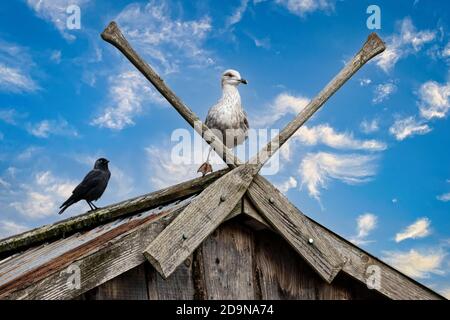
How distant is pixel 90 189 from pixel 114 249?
21.0 ft

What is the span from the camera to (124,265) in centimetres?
347

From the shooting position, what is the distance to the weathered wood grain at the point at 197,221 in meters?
3.46

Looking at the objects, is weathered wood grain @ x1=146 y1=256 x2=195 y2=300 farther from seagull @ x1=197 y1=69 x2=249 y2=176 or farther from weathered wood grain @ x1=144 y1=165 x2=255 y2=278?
seagull @ x1=197 y1=69 x2=249 y2=176

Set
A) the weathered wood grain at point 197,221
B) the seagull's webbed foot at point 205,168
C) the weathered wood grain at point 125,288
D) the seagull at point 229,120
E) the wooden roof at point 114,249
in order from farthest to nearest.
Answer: the seagull at point 229,120
the seagull's webbed foot at point 205,168
the weathered wood grain at point 125,288
the weathered wood grain at point 197,221
the wooden roof at point 114,249

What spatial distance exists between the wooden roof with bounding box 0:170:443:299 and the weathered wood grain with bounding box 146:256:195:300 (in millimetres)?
299

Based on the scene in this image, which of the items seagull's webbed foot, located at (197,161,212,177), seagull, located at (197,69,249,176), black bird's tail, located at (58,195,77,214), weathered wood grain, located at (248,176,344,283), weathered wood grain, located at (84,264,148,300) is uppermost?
seagull, located at (197,69,249,176)

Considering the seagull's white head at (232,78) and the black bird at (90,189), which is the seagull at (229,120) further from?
the black bird at (90,189)

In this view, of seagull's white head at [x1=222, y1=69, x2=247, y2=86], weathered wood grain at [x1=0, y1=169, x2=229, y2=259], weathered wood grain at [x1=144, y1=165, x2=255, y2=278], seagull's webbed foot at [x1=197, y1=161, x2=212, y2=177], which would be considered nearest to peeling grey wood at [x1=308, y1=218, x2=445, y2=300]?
weathered wood grain at [x1=144, y1=165, x2=255, y2=278]

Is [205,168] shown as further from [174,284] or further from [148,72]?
[174,284]

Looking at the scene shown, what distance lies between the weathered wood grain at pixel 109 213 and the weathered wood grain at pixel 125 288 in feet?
2.67

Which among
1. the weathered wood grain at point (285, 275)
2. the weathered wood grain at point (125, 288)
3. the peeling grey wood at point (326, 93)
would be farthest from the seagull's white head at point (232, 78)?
the weathered wood grain at point (125, 288)

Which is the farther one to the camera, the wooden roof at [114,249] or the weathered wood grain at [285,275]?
the weathered wood grain at [285,275]

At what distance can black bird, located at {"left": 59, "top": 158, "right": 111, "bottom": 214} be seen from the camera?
961cm
